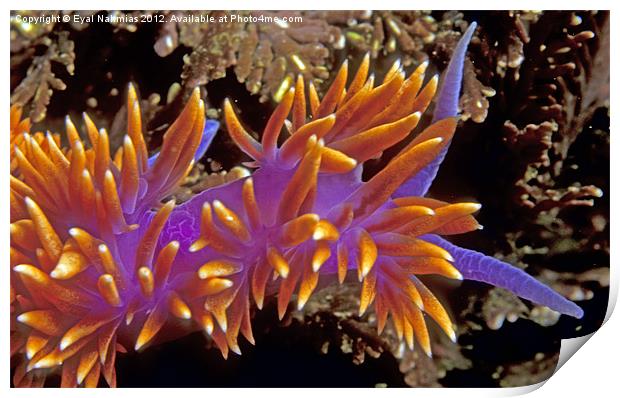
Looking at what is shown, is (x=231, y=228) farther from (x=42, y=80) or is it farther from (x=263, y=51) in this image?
(x=42, y=80)

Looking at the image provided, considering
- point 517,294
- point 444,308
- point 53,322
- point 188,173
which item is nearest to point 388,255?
point 444,308

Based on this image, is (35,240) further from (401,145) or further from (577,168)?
(577,168)

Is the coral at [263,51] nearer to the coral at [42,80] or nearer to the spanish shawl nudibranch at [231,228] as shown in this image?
the spanish shawl nudibranch at [231,228]

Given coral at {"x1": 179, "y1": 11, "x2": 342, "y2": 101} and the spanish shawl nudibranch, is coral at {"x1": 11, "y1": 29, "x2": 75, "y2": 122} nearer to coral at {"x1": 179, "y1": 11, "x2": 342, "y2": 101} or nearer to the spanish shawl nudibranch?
the spanish shawl nudibranch

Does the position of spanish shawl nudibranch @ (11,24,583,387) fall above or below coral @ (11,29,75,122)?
below

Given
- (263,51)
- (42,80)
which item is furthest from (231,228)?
(42,80)

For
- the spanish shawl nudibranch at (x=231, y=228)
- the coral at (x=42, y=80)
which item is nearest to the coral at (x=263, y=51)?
the spanish shawl nudibranch at (x=231, y=228)

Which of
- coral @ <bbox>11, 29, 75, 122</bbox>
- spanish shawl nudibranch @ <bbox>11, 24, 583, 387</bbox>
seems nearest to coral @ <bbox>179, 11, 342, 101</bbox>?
spanish shawl nudibranch @ <bbox>11, 24, 583, 387</bbox>

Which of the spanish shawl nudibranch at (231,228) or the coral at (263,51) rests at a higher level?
the coral at (263,51)
